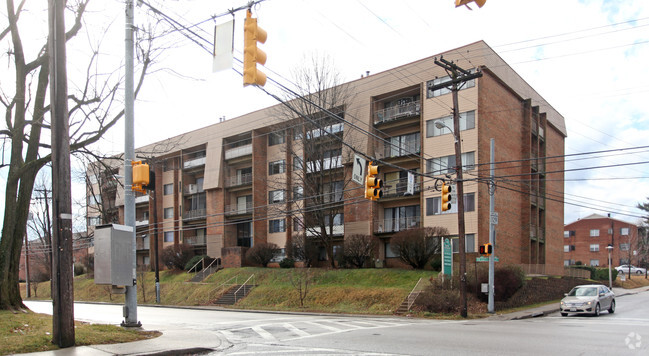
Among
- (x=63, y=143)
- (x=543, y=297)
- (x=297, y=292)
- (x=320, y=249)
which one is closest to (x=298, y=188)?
(x=320, y=249)

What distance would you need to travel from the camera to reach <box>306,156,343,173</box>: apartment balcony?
38.8 m

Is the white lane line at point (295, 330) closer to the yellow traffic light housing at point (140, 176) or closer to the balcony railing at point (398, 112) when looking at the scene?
the yellow traffic light housing at point (140, 176)

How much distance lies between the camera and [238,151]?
50.9 meters

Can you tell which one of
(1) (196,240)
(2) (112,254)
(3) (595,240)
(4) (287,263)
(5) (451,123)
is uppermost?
(5) (451,123)

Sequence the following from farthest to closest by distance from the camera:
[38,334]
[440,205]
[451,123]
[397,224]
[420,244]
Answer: [397,224], [440,205], [451,123], [420,244], [38,334]

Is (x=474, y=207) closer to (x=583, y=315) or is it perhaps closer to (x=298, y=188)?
(x=583, y=315)

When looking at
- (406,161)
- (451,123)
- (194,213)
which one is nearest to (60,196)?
(451,123)

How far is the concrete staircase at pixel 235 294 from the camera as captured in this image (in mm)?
37116

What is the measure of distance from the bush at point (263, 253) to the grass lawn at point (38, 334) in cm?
3087

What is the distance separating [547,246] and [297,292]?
905 inches

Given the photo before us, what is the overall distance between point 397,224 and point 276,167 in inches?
591

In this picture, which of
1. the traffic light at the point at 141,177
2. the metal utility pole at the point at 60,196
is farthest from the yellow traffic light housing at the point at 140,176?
the metal utility pole at the point at 60,196

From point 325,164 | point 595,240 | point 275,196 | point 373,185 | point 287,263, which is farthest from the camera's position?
point 595,240

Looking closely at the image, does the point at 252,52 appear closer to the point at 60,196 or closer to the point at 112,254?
the point at 60,196
